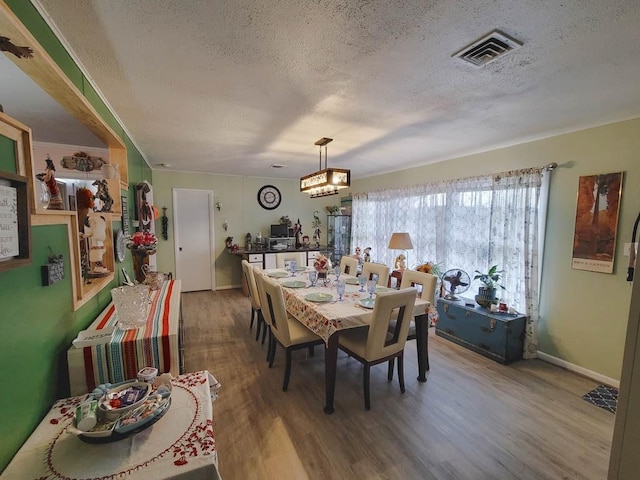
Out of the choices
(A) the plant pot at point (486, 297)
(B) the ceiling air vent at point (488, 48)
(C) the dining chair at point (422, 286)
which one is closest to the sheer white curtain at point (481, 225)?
(A) the plant pot at point (486, 297)

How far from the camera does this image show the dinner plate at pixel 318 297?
8.12 feet

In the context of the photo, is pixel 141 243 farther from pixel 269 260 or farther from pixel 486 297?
pixel 486 297

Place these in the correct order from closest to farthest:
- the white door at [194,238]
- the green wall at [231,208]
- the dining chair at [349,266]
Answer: the dining chair at [349,266] < the green wall at [231,208] < the white door at [194,238]

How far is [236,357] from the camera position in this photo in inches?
116

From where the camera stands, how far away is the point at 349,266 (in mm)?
3979

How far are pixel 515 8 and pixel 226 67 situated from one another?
4.77 feet

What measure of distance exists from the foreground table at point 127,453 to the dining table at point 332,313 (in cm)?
116

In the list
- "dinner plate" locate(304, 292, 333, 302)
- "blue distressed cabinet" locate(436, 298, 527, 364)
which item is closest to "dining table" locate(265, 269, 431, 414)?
"dinner plate" locate(304, 292, 333, 302)

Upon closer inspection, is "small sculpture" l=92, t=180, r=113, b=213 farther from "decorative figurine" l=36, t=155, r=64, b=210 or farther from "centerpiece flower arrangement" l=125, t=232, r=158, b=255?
"decorative figurine" l=36, t=155, r=64, b=210

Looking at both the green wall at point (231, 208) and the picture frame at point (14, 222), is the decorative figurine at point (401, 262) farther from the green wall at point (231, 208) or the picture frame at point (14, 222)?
the picture frame at point (14, 222)

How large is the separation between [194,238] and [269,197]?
5.69 feet

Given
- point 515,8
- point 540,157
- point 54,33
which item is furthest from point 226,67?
point 540,157

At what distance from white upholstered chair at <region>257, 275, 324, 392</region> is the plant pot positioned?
203 cm

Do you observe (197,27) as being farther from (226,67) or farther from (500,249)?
(500,249)
